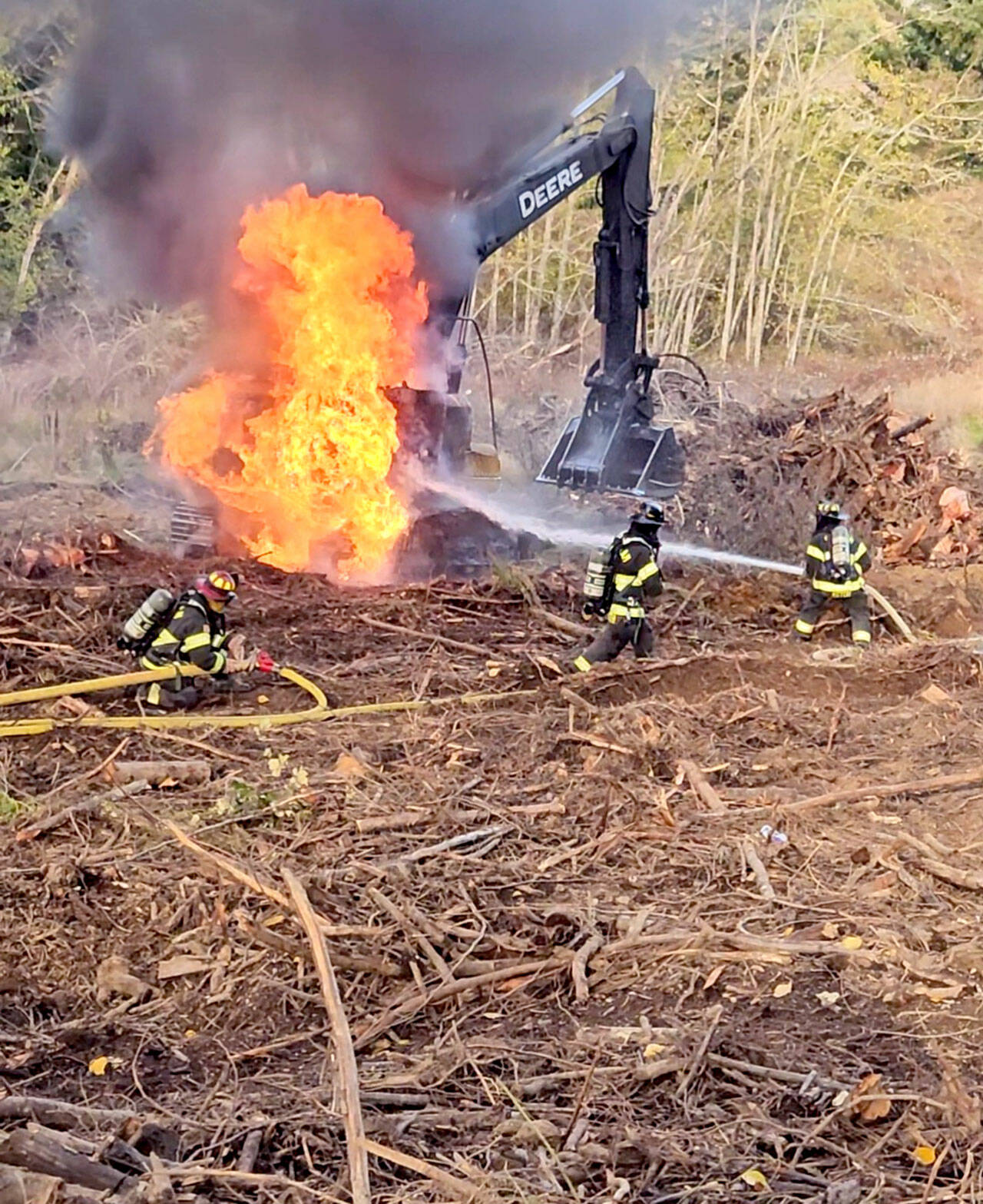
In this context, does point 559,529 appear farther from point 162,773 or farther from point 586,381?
point 162,773

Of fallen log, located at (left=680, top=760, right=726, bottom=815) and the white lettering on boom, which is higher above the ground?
the white lettering on boom

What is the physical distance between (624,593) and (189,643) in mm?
2939

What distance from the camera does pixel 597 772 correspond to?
653 cm

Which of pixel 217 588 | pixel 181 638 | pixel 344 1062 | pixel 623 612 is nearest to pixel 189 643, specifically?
pixel 181 638

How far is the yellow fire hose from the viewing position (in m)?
7.29

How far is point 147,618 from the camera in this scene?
8000mm

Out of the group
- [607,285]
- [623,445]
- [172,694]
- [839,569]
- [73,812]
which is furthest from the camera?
[623,445]

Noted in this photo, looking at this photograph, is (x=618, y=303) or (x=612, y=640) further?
(x=618, y=303)

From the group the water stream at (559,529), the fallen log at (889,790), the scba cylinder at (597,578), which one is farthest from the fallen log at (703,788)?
the water stream at (559,529)

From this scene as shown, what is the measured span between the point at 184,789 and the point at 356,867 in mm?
1503

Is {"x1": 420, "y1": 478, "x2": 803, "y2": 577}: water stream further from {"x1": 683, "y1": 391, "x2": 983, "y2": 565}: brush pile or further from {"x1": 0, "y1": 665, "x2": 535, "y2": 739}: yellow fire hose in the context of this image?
{"x1": 0, "y1": 665, "x2": 535, "y2": 739}: yellow fire hose

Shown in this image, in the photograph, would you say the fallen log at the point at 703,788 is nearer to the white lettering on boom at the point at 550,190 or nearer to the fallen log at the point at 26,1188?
the fallen log at the point at 26,1188

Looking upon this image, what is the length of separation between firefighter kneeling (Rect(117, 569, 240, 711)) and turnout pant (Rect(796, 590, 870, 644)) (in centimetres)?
443

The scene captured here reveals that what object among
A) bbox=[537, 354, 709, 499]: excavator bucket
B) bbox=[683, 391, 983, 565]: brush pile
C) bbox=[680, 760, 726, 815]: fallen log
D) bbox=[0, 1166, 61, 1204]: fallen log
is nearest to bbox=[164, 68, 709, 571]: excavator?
bbox=[537, 354, 709, 499]: excavator bucket
